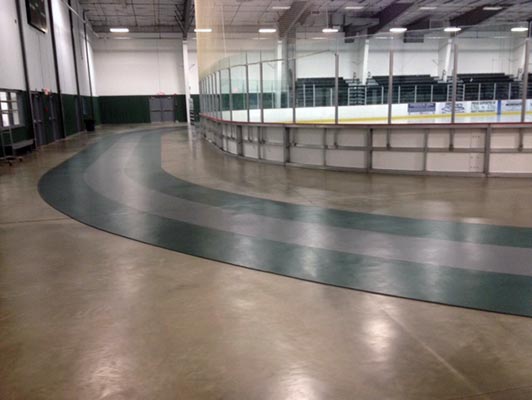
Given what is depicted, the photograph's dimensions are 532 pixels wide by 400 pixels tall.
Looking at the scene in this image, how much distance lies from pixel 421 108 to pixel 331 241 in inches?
263

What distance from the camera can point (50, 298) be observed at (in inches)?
153

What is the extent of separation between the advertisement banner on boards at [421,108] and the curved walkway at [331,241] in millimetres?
5005

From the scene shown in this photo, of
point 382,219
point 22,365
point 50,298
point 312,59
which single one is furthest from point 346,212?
point 312,59

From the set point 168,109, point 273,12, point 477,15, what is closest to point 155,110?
point 168,109

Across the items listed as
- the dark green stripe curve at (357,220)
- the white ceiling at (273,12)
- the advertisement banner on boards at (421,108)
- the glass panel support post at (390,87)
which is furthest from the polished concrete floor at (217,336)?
the white ceiling at (273,12)

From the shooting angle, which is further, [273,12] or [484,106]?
[273,12]

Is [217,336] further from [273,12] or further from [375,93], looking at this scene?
[273,12]

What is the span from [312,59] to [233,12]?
19390 mm

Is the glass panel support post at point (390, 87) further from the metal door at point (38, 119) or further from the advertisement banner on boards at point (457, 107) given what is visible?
the metal door at point (38, 119)

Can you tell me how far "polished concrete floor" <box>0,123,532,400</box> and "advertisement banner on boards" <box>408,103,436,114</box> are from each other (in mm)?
7606

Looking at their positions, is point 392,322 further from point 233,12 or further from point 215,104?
point 233,12

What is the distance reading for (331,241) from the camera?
5.29 m

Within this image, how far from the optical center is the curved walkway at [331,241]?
13.1 ft

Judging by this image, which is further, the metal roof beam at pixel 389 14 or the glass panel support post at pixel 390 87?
the metal roof beam at pixel 389 14
